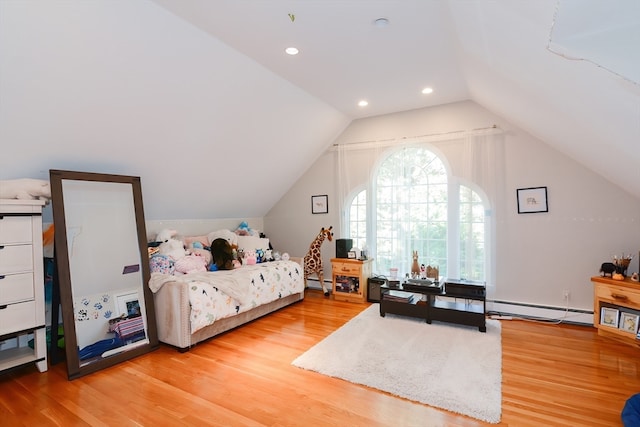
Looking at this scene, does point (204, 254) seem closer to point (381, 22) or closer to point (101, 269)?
point (101, 269)

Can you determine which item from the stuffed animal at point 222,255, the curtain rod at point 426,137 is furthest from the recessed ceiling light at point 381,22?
the stuffed animal at point 222,255

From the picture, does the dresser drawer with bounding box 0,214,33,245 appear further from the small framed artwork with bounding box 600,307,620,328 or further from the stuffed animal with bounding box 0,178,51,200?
the small framed artwork with bounding box 600,307,620,328

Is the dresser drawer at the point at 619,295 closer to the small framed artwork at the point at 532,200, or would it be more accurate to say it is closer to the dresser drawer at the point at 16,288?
the small framed artwork at the point at 532,200

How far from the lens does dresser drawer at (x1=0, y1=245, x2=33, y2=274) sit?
2.35 meters

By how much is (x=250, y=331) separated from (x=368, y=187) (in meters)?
2.60

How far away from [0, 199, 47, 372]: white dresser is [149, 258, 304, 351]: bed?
2.84 feet

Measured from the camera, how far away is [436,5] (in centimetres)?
214

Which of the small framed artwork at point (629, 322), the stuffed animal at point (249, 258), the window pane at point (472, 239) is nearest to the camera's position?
the small framed artwork at point (629, 322)

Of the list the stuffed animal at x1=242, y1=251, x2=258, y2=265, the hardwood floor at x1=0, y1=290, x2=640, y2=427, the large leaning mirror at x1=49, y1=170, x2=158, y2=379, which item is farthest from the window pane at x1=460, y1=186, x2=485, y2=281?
the large leaning mirror at x1=49, y1=170, x2=158, y2=379

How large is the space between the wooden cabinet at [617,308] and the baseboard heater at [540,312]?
294 mm

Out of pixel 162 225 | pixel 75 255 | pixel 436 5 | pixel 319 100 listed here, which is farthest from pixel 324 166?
pixel 75 255

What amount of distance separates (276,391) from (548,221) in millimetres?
3510

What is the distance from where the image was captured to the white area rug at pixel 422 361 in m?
2.16

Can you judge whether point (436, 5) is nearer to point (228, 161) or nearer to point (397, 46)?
point (397, 46)
